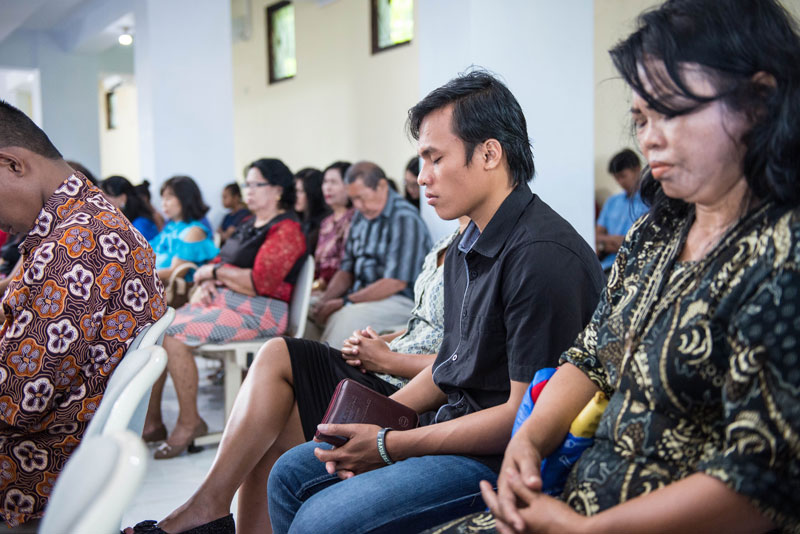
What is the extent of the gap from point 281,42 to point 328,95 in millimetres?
1209

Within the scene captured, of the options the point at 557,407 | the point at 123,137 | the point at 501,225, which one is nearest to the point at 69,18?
the point at 123,137

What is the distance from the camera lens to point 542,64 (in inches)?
126

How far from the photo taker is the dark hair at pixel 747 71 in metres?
0.91

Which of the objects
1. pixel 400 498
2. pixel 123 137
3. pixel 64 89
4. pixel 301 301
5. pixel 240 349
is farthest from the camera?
pixel 123 137

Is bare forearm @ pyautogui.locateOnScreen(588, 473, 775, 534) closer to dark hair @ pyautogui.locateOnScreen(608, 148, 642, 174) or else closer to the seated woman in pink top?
the seated woman in pink top

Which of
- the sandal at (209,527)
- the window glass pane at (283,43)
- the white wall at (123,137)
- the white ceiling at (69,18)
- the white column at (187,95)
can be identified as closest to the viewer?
the sandal at (209,527)

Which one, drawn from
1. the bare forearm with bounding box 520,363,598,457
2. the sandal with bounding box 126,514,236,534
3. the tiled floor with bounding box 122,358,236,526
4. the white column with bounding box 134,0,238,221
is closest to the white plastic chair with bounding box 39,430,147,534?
the bare forearm with bounding box 520,363,598,457

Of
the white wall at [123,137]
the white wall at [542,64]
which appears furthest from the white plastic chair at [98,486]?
the white wall at [123,137]

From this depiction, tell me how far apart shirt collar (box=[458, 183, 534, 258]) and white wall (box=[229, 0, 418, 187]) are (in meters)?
5.08

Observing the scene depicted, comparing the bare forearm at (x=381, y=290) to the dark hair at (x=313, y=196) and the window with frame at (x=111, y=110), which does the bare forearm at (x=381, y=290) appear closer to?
the dark hair at (x=313, y=196)

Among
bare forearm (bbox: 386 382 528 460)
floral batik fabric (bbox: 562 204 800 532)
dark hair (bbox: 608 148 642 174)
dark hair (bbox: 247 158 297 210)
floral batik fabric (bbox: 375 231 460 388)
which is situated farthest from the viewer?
dark hair (bbox: 608 148 642 174)

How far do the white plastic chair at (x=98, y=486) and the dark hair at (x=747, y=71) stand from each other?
77 centimetres

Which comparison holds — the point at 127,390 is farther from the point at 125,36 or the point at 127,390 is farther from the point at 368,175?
the point at 125,36

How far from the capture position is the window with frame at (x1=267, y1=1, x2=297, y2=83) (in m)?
8.20
